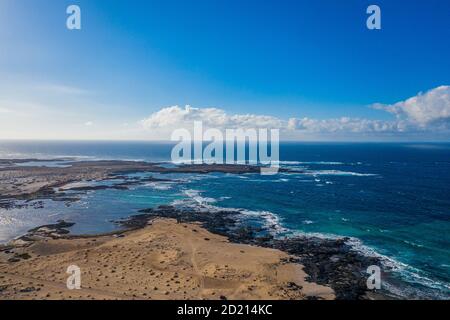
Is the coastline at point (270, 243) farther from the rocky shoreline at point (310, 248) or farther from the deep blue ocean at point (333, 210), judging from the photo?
the deep blue ocean at point (333, 210)

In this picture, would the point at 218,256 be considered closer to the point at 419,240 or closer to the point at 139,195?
the point at 419,240

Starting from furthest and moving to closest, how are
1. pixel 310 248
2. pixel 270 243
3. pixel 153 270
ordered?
pixel 270 243 < pixel 310 248 < pixel 153 270

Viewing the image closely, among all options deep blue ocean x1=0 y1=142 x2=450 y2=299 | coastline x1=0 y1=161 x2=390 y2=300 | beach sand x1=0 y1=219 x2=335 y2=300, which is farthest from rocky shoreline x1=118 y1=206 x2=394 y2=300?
deep blue ocean x1=0 y1=142 x2=450 y2=299

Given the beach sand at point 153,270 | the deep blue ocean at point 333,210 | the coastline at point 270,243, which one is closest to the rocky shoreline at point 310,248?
the coastline at point 270,243

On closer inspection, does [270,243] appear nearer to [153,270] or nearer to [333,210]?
[153,270]

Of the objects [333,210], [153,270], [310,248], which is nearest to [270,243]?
[310,248]

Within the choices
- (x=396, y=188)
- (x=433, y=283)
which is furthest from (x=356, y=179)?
(x=433, y=283)

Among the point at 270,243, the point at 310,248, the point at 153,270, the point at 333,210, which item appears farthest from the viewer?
Result: the point at 333,210
